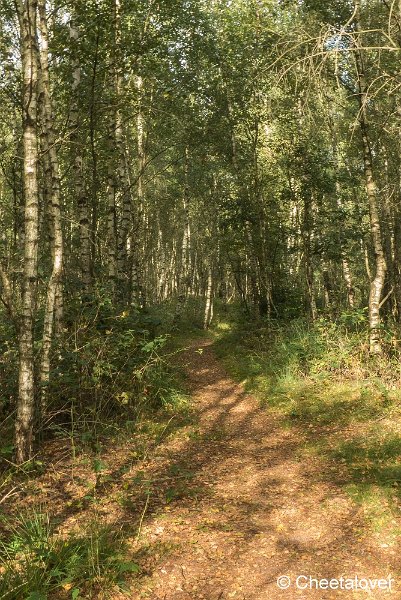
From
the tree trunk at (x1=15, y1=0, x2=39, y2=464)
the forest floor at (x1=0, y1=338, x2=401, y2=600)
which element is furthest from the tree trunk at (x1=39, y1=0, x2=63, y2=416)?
the forest floor at (x1=0, y1=338, x2=401, y2=600)

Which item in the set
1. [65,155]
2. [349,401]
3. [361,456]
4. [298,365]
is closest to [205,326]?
[65,155]

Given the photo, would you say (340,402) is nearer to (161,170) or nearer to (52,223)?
(52,223)

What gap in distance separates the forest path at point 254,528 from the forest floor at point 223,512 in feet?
0.04

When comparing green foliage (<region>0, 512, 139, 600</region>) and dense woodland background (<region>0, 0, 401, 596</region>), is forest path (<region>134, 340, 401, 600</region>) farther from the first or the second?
dense woodland background (<region>0, 0, 401, 596</region>)

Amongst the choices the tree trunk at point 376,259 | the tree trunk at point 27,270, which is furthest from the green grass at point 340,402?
the tree trunk at point 27,270

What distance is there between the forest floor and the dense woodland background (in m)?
1.03

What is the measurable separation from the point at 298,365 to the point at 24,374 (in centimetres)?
631

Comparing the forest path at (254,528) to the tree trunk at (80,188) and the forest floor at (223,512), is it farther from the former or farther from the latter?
the tree trunk at (80,188)

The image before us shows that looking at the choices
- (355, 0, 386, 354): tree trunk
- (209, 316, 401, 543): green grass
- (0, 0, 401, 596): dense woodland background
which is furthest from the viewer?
(355, 0, 386, 354): tree trunk

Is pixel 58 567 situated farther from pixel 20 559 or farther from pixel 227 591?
pixel 227 591

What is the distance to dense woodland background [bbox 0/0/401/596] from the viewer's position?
6766 mm

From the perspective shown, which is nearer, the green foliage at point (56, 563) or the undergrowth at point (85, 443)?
the green foliage at point (56, 563)

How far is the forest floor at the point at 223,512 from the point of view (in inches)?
161

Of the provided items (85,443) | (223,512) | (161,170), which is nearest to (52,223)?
(85,443)
